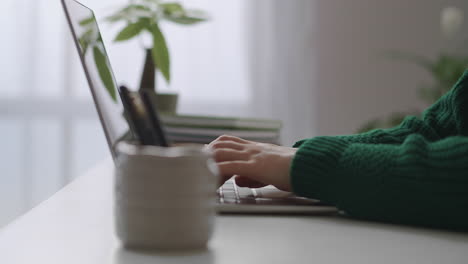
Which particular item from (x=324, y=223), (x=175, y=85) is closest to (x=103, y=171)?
(x=324, y=223)

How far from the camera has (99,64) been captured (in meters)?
0.76

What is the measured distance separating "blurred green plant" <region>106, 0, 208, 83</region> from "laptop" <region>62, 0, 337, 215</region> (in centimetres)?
94

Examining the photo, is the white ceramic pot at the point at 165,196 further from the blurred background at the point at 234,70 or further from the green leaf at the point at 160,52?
the blurred background at the point at 234,70

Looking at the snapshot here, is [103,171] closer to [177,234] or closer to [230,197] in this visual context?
[230,197]

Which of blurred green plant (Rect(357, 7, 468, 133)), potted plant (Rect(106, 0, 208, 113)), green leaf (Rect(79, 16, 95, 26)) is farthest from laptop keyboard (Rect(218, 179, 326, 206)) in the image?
blurred green plant (Rect(357, 7, 468, 133))

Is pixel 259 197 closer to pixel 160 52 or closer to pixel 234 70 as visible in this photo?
pixel 160 52

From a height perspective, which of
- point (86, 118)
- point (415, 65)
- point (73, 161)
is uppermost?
point (415, 65)

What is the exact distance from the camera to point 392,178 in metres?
0.63

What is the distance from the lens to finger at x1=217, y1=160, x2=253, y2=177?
2.28ft

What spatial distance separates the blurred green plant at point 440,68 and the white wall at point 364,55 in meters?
0.05

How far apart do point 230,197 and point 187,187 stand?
0.29 meters

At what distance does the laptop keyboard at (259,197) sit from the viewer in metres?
0.70

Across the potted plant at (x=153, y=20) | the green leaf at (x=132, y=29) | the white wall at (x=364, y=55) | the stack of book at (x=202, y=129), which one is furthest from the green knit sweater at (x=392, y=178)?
the white wall at (x=364, y=55)

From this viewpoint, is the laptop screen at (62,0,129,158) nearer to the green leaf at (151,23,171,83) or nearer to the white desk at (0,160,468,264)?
the white desk at (0,160,468,264)
